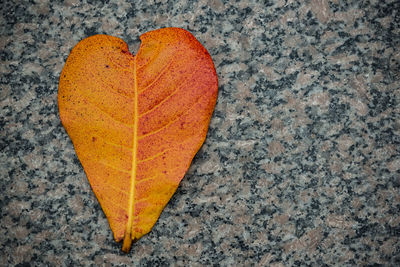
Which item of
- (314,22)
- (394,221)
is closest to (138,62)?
(314,22)

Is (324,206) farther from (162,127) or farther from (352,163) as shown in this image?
(162,127)

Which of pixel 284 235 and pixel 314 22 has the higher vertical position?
pixel 314 22

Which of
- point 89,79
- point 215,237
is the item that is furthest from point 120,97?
point 215,237

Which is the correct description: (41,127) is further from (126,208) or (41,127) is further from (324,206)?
(324,206)

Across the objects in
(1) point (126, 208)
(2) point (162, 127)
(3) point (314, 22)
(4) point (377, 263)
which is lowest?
(4) point (377, 263)
